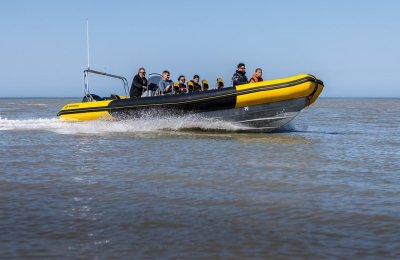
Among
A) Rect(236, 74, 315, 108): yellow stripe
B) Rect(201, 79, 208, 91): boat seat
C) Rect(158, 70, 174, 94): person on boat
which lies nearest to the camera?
Rect(236, 74, 315, 108): yellow stripe

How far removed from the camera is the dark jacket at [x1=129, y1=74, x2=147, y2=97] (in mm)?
14195

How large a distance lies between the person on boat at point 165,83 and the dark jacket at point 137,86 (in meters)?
0.48

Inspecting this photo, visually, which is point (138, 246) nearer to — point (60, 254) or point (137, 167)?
point (60, 254)

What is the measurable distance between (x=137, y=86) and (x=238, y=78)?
284 cm

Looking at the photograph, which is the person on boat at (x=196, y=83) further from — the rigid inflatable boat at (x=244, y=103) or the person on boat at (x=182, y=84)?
the rigid inflatable boat at (x=244, y=103)

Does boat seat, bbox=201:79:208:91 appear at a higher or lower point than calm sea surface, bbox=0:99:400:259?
higher

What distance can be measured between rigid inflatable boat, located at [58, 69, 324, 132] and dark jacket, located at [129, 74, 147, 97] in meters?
0.39

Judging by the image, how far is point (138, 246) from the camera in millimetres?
3510

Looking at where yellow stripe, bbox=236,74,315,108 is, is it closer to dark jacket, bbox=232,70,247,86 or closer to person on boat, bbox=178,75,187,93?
dark jacket, bbox=232,70,247,86

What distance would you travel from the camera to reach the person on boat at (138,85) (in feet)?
46.6

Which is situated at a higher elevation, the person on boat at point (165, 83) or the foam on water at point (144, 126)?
the person on boat at point (165, 83)

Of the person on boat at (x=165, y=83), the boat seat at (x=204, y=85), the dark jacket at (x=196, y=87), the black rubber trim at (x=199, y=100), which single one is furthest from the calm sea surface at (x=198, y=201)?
the person on boat at (x=165, y=83)

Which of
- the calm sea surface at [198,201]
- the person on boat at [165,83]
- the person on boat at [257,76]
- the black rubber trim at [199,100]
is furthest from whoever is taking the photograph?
the person on boat at [165,83]

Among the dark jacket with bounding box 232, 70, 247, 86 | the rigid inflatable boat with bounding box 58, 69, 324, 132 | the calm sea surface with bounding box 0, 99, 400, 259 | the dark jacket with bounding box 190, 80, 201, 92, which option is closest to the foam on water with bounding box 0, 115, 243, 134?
the rigid inflatable boat with bounding box 58, 69, 324, 132
